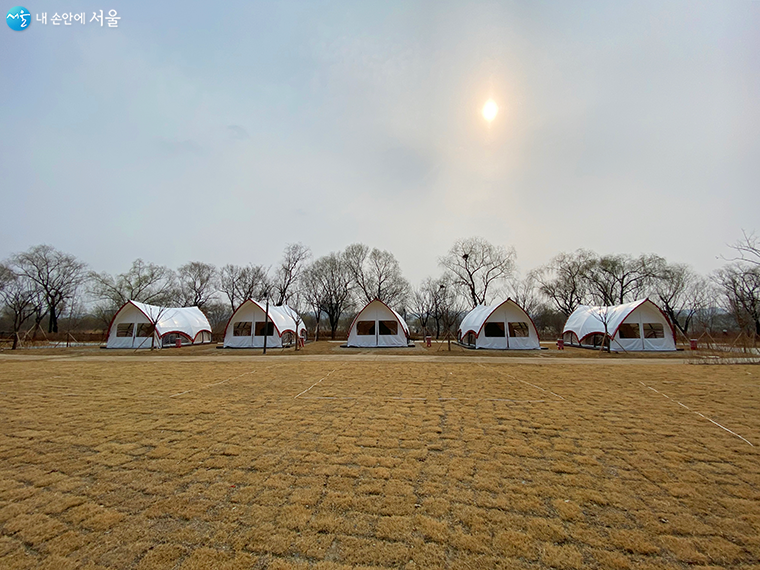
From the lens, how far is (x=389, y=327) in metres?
28.0

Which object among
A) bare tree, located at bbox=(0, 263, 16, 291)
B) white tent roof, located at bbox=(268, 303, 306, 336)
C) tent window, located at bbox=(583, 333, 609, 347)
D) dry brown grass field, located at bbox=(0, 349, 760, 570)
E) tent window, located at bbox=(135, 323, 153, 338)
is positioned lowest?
dry brown grass field, located at bbox=(0, 349, 760, 570)

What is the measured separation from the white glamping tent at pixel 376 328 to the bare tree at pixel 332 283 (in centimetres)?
1753

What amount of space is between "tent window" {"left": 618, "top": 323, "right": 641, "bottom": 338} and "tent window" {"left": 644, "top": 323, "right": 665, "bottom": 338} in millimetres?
603

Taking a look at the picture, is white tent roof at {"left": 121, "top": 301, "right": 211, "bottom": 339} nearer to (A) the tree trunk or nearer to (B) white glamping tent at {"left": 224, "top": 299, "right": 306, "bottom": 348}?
(B) white glamping tent at {"left": 224, "top": 299, "right": 306, "bottom": 348}

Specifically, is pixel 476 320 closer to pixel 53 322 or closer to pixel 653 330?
pixel 653 330

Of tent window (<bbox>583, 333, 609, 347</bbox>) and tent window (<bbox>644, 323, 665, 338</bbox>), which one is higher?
tent window (<bbox>644, 323, 665, 338</bbox>)

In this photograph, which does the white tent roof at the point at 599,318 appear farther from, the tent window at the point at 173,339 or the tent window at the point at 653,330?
the tent window at the point at 173,339

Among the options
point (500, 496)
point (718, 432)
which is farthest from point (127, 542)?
point (718, 432)

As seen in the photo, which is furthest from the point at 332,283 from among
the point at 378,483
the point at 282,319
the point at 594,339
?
the point at 378,483

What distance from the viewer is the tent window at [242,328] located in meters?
28.0

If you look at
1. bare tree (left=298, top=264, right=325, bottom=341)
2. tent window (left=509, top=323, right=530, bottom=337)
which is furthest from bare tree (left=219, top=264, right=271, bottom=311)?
tent window (left=509, top=323, right=530, bottom=337)

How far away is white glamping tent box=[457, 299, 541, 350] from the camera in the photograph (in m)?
25.5

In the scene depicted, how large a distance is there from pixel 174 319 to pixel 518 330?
3142 centimetres

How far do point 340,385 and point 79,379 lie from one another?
8967 millimetres
